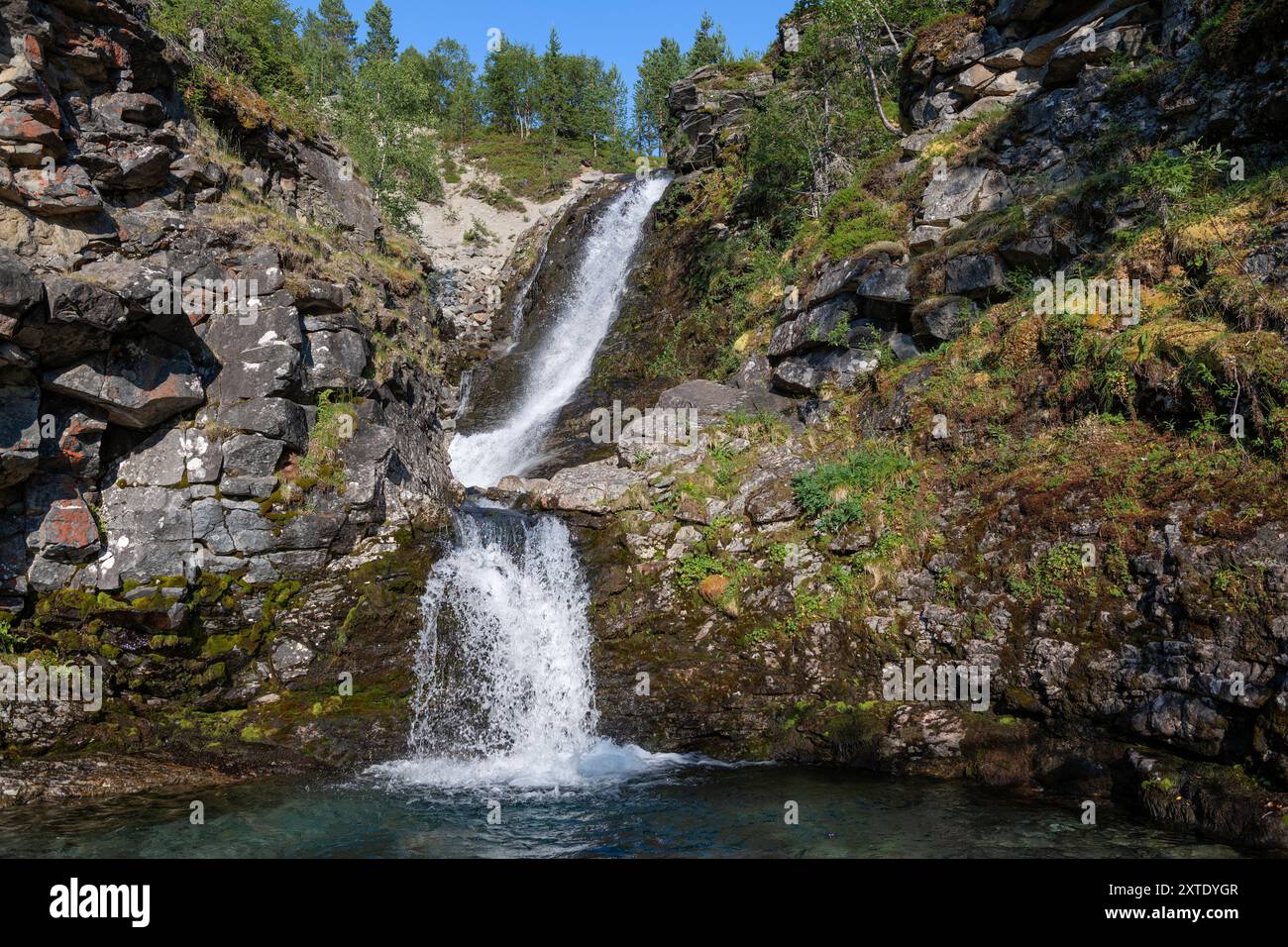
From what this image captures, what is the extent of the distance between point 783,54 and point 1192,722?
33142 millimetres

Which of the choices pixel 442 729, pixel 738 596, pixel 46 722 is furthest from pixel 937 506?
pixel 46 722

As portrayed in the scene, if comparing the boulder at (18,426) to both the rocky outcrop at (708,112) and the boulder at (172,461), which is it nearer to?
the boulder at (172,461)

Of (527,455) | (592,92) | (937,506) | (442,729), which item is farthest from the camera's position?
(592,92)

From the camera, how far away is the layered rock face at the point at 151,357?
10.3 meters

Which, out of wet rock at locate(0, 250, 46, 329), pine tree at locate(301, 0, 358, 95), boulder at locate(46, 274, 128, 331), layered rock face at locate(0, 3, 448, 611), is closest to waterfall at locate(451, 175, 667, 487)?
layered rock face at locate(0, 3, 448, 611)

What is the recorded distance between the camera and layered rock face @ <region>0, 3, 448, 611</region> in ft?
33.9

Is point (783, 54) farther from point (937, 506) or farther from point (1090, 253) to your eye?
point (937, 506)

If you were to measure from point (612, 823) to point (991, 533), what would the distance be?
274 inches

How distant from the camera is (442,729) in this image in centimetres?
1123

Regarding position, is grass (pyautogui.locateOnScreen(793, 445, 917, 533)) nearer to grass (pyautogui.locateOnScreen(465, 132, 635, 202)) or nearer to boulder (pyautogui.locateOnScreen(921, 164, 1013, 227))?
boulder (pyautogui.locateOnScreen(921, 164, 1013, 227))

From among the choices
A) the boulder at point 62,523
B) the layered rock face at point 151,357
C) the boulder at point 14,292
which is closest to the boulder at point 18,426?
the layered rock face at point 151,357

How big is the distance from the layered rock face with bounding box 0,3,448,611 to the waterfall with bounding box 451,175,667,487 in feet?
16.7

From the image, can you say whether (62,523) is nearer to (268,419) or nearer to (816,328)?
(268,419)

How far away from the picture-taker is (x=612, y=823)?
27.9 ft
